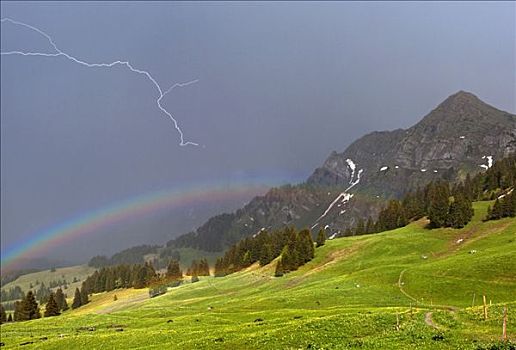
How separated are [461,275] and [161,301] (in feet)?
233

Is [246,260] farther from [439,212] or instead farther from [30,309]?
[30,309]

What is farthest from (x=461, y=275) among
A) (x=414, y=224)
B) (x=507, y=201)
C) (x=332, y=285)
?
(x=414, y=224)

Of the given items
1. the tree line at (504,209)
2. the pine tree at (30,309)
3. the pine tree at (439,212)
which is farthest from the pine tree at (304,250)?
the pine tree at (30,309)

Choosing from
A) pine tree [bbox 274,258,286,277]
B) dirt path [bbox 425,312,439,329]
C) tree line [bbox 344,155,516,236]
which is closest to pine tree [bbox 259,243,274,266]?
pine tree [bbox 274,258,286,277]

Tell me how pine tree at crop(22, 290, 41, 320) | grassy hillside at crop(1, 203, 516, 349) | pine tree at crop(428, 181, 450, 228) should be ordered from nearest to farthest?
grassy hillside at crop(1, 203, 516, 349), pine tree at crop(428, 181, 450, 228), pine tree at crop(22, 290, 41, 320)

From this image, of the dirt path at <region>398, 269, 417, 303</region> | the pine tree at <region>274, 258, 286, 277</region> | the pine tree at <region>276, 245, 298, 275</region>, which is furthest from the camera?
the pine tree at <region>276, 245, 298, 275</region>

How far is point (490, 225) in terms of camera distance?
126 m

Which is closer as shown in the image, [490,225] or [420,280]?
[420,280]

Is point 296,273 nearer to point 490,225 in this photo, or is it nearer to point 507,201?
point 490,225

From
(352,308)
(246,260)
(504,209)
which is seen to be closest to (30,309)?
(246,260)

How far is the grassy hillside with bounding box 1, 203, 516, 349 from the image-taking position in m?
35.8

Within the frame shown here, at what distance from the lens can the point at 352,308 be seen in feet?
200

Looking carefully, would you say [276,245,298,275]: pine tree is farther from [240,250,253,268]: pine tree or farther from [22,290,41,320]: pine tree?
[22,290,41,320]: pine tree

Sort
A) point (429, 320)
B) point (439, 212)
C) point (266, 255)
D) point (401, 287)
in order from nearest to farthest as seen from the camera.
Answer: point (429, 320)
point (401, 287)
point (439, 212)
point (266, 255)
